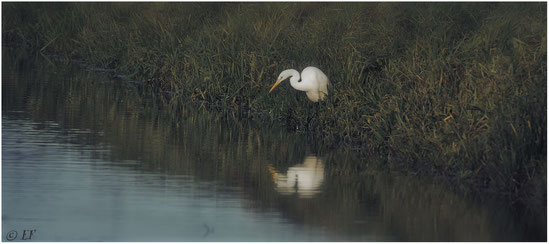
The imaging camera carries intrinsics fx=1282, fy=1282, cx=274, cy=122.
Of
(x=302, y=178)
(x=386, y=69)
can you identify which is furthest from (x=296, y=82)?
(x=302, y=178)

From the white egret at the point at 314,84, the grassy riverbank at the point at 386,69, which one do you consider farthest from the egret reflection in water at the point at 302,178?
the white egret at the point at 314,84

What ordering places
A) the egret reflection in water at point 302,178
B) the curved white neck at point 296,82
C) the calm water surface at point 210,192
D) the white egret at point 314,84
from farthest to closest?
the curved white neck at point 296,82, the white egret at point 314,84, the egret reflection in water at point 302,178, the calm water surface at point 210,192

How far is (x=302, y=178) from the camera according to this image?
12.1 metres

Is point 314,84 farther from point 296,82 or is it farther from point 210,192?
point 210,192

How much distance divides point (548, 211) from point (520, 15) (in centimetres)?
650

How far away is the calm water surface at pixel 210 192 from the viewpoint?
9.60 metres

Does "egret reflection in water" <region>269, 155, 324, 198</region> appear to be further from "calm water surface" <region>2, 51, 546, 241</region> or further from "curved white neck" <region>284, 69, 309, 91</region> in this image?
"curved white neck" <region>284, 69, 309, 91</region>

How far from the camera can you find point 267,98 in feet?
57.0

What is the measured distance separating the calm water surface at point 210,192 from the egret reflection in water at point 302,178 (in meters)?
0.02

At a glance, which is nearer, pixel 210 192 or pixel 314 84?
pixel 210 192

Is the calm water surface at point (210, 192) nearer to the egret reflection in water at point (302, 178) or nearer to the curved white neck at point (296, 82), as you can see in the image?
the egret reflection in water at point (302, 178)

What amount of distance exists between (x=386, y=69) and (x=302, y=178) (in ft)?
10.2

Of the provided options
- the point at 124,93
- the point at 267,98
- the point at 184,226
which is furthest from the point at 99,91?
the point at 184,226

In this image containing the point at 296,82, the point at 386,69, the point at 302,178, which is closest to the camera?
the point at 302,178
